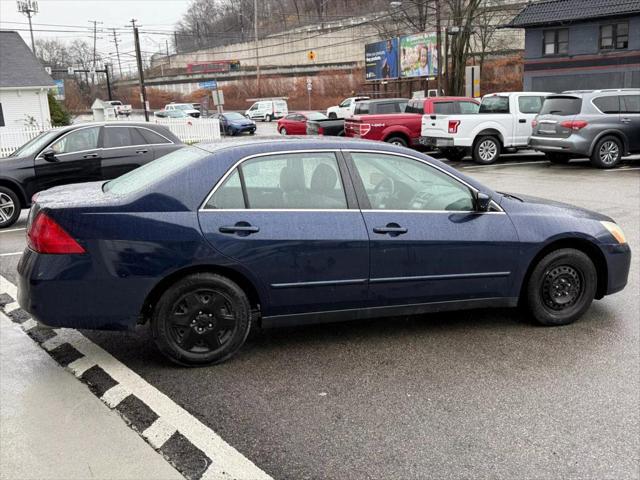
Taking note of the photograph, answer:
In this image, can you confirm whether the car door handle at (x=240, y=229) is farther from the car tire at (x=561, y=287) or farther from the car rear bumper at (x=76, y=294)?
the car tire at (x=561, y=287)

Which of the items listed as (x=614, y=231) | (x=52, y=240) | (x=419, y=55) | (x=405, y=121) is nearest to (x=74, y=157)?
(x=52, y=240)

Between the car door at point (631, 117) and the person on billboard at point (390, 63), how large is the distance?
35.4m

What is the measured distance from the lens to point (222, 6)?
112 m

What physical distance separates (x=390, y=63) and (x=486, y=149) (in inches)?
1362

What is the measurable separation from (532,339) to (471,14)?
3667cm

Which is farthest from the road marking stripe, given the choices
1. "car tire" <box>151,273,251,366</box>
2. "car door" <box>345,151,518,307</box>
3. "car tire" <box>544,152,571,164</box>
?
"car tire" <box>544,152,571,164</box>

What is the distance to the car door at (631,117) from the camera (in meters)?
15.2

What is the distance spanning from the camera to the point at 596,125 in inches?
594

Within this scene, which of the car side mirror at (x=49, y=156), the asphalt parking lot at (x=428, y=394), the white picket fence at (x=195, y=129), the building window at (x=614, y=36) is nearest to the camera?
the asphalt parking lot at (x=428, y=394)

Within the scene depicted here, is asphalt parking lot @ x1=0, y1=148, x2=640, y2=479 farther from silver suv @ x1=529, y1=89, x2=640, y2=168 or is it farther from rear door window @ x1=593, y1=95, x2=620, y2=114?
rear door window @ x1=593, y1=95, x2=620, y2=114

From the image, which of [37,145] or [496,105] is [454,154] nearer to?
[496,105]

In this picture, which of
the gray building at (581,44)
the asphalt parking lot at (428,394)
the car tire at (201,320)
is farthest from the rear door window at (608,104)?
the gray building at (581,44)

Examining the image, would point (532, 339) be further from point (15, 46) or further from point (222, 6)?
point (222, 6)

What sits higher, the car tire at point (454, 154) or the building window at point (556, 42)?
the building window at point (556, 42)
